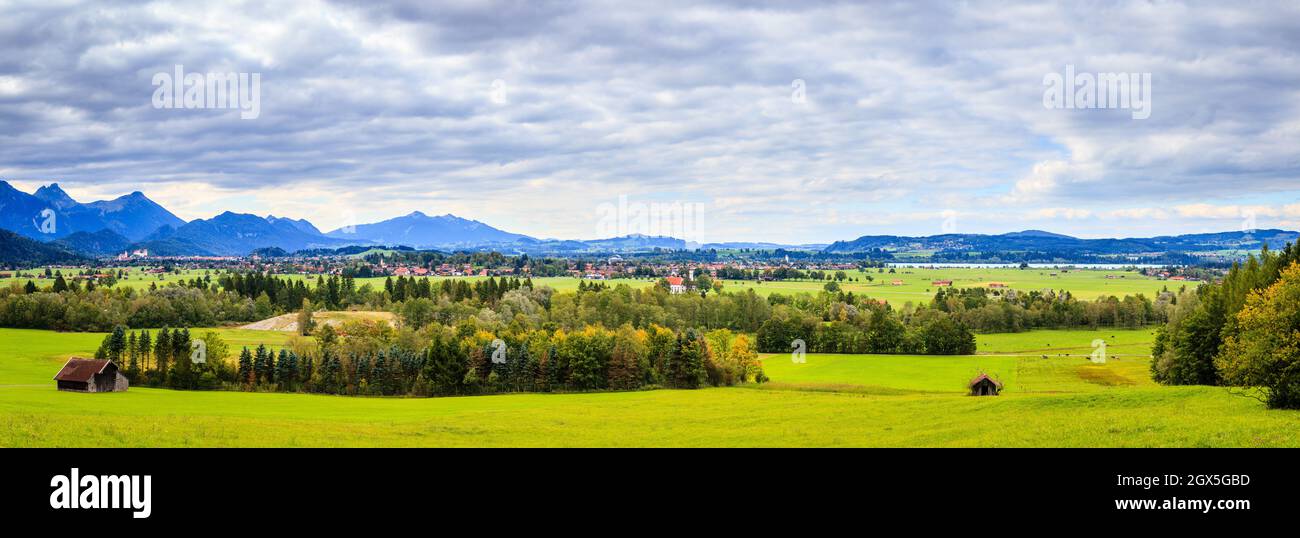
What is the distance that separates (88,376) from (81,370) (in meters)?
1.10

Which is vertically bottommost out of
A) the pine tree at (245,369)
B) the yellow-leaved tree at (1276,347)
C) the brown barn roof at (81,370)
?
the pine tree at (245,369)

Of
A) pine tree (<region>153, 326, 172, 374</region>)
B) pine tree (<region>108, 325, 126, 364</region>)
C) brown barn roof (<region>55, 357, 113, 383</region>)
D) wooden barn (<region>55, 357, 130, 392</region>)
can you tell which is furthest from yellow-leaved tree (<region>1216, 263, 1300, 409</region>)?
pine tree (<region>108, 325, 126, 364</region>)

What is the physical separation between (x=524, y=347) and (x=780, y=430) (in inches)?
1949

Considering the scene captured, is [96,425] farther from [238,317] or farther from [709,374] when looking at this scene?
[238,317]

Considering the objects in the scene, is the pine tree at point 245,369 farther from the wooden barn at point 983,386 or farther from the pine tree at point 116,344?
the wooden barn at point 983,386

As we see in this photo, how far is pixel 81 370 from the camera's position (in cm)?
5962

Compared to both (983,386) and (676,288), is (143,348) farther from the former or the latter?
(676,288)

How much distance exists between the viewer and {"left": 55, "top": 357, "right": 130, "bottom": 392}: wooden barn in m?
58.8

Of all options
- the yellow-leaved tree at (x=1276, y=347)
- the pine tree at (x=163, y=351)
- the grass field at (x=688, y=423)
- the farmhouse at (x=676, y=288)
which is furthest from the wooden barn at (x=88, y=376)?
the farmhouse at (x=676, y=288)

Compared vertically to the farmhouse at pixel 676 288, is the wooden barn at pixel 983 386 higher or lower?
lower

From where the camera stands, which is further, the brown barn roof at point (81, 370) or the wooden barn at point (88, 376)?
the brown barn roof at point (81, 370)

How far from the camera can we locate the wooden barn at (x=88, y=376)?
58.8m

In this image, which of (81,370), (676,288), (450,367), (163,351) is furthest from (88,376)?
(676,288)
